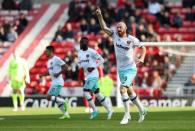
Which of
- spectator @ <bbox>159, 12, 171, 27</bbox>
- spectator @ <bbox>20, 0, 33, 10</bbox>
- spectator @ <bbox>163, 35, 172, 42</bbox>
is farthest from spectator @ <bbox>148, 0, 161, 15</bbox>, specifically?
spectator @ <bbox>20, 0, 33, 10</bbox>

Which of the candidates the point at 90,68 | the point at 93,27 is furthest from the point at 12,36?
the point at 90,68

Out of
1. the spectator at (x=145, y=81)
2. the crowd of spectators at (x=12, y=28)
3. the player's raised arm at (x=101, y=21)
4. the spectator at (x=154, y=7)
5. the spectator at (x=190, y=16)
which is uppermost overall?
the player's raised arm at (x=101, y=21)

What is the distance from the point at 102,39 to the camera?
38.2 meters

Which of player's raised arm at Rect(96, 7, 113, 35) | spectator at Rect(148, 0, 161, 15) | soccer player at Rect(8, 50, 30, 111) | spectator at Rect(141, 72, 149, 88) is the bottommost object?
spectator at Rect(141, 72, 149, 88)

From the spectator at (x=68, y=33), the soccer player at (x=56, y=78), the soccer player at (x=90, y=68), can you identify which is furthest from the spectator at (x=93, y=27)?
the soccer player at (x=90, y=68)

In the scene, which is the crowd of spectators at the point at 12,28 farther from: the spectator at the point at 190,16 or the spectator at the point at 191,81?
the spectator at the point at 191,81

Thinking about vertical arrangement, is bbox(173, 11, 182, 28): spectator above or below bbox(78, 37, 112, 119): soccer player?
below

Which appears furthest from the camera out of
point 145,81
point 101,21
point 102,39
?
point 102,39

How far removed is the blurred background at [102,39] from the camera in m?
34.0

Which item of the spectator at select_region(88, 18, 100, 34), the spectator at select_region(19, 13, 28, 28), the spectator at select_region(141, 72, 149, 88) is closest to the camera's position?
the spectator at select_region(141, 72, 149, 88)

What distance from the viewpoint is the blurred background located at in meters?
34.0

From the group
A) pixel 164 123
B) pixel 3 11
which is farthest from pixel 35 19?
pixel 164 123

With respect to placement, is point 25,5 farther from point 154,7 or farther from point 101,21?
point 101,21

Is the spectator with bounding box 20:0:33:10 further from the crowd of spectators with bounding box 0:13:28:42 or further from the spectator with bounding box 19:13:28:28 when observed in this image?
the spectator with bounding box 19:13:28:28
